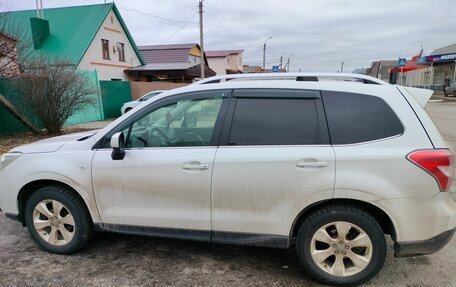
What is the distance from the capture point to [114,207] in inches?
127

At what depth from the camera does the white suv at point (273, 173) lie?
2.67m

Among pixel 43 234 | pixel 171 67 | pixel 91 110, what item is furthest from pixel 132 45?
pixel 43 234

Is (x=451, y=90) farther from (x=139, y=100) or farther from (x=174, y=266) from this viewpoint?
(x=174, y=266)

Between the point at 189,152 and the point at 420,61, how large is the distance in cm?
4413

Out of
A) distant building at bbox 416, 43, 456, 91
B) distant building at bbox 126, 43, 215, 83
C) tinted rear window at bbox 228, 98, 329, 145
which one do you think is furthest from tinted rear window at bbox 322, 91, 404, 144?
distant building at bbox 416, 43, 456, 91

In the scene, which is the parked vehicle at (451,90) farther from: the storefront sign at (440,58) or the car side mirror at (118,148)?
the car side mirror at (118,148)

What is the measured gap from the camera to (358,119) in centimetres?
279

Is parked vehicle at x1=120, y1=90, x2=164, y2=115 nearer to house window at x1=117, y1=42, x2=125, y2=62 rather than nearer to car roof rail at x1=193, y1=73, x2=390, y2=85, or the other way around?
car roof rail at x1=193, y1=73, x2=390, y2=85

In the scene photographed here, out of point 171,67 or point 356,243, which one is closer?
point 356,243

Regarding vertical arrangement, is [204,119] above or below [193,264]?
above

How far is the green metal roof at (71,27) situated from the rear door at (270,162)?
68.5 feet

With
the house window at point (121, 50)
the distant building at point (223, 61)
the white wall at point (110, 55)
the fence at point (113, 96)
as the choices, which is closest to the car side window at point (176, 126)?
the fence at point (113, 96)

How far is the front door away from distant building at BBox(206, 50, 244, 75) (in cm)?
4095

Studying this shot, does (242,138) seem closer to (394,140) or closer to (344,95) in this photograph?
(344,95)
